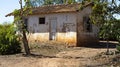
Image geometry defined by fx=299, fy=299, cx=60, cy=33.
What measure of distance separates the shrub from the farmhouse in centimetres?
617

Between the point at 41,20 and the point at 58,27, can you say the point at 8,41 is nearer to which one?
the point at 58,27

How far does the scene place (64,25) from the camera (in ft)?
91.2

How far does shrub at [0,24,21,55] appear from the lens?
73.0 ft

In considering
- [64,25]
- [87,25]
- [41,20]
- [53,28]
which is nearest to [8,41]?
[64,25]

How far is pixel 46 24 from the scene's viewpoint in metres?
29.3

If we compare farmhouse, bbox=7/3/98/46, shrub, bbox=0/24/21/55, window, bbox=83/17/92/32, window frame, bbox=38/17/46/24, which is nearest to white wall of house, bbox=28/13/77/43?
farmhouse, bbox=7/3/98/46

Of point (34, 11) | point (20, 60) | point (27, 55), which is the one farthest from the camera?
point (34, 11)

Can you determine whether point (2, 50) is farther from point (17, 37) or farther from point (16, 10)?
point (16, 10)

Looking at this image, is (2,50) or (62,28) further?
(62,28)

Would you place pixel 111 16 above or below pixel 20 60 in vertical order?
above

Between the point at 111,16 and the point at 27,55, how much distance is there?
6.41 meters

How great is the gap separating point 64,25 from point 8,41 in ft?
22.7

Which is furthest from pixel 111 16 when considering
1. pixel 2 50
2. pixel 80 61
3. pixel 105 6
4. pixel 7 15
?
pixel 7 15

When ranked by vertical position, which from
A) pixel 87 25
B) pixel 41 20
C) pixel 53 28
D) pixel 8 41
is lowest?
pixel 8 41
